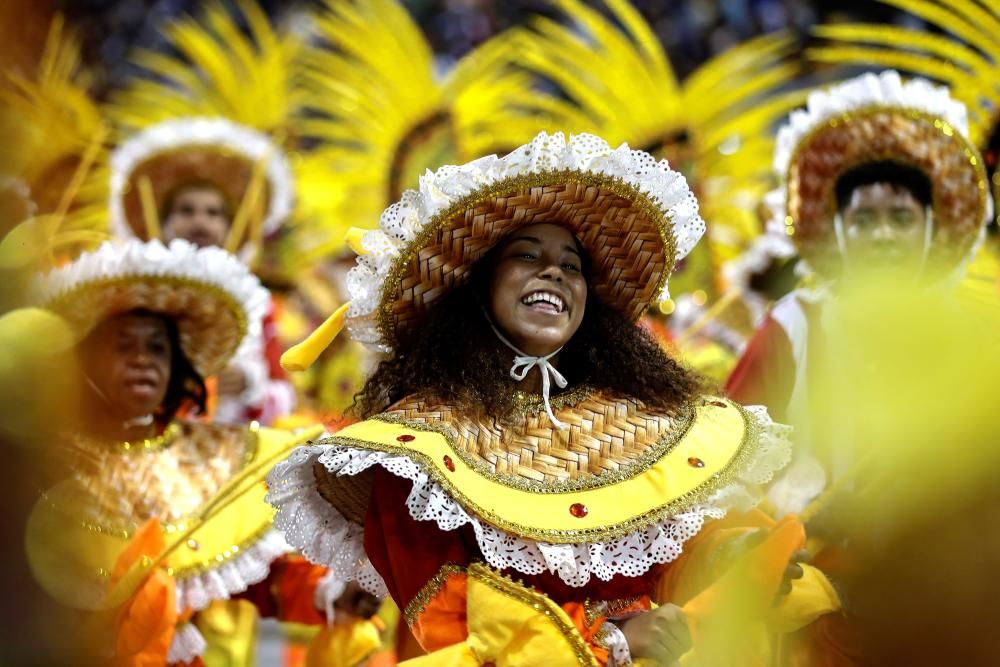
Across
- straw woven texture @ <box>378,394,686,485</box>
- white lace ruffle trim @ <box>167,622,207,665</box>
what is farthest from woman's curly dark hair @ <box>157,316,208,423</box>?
straw woven texture @ <box>378,394,686,485</box>

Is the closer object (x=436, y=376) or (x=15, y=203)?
(x=15, y=203)

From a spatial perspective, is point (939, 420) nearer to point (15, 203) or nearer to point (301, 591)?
point (15, 203)

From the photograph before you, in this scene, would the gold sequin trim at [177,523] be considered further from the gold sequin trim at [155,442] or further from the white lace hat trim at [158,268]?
the white lace hat trim at [158,268]

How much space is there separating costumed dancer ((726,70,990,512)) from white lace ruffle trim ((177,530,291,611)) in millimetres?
1521

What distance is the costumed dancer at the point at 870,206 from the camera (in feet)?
13.0

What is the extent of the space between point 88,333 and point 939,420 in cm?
319

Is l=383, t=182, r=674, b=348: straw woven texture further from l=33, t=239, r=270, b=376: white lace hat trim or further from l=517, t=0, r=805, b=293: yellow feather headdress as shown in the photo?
l=517, t=0, r=805, b=293: yellow feather headdress

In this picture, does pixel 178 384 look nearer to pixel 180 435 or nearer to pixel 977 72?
→ pixel 180 435

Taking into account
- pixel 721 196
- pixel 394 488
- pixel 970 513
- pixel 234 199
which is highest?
pixel 721 196

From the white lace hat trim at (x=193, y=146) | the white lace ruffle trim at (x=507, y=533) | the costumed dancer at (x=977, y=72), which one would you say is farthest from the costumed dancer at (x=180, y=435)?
the costumed dancer at (x=977, y=72)

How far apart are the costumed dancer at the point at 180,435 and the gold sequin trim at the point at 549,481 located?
37.8 inches

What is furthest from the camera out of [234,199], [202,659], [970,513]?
[234,199]

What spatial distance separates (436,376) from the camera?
8.95 feet

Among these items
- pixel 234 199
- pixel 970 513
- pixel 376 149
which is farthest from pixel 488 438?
pixel 376 149
